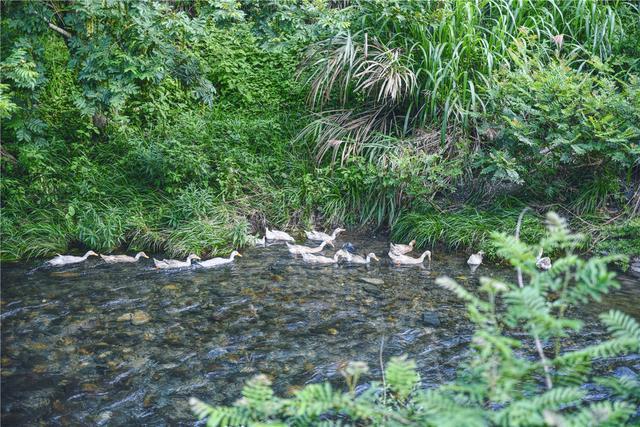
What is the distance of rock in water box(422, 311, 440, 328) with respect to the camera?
14.8ft

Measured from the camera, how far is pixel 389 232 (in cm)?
705

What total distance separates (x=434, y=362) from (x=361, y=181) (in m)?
3.46

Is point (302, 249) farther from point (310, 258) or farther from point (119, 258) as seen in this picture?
point (119, 258)

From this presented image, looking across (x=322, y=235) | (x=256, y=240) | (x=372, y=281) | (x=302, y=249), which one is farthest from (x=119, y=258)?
(x=372, y=281)

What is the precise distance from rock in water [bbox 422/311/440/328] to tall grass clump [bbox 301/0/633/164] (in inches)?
108

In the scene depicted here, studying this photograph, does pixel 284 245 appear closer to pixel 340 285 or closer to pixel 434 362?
pixel 340 285

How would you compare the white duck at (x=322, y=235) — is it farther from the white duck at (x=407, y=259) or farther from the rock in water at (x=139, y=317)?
the rock in water at (x=139, y=317)

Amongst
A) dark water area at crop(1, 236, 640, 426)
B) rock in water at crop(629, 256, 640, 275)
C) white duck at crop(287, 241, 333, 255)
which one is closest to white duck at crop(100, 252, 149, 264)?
dark water area at crop(1, 236, 640, 426)

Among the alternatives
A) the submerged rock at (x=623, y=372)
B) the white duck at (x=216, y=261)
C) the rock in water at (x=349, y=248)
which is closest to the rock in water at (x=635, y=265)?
the submerged rock at (x=623, y=372)

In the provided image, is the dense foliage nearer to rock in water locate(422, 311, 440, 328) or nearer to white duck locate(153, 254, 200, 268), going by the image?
white duck locate(153, 254, 200, 268)

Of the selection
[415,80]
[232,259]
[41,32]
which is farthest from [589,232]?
[41,32]

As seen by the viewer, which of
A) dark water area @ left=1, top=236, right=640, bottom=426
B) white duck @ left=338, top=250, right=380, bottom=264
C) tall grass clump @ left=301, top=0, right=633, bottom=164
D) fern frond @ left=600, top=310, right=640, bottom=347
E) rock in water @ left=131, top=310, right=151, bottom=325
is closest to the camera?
fern frond @ left=600, top=310, right=640, bottom=347

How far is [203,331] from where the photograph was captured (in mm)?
4371

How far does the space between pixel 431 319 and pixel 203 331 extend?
69.2 inches
